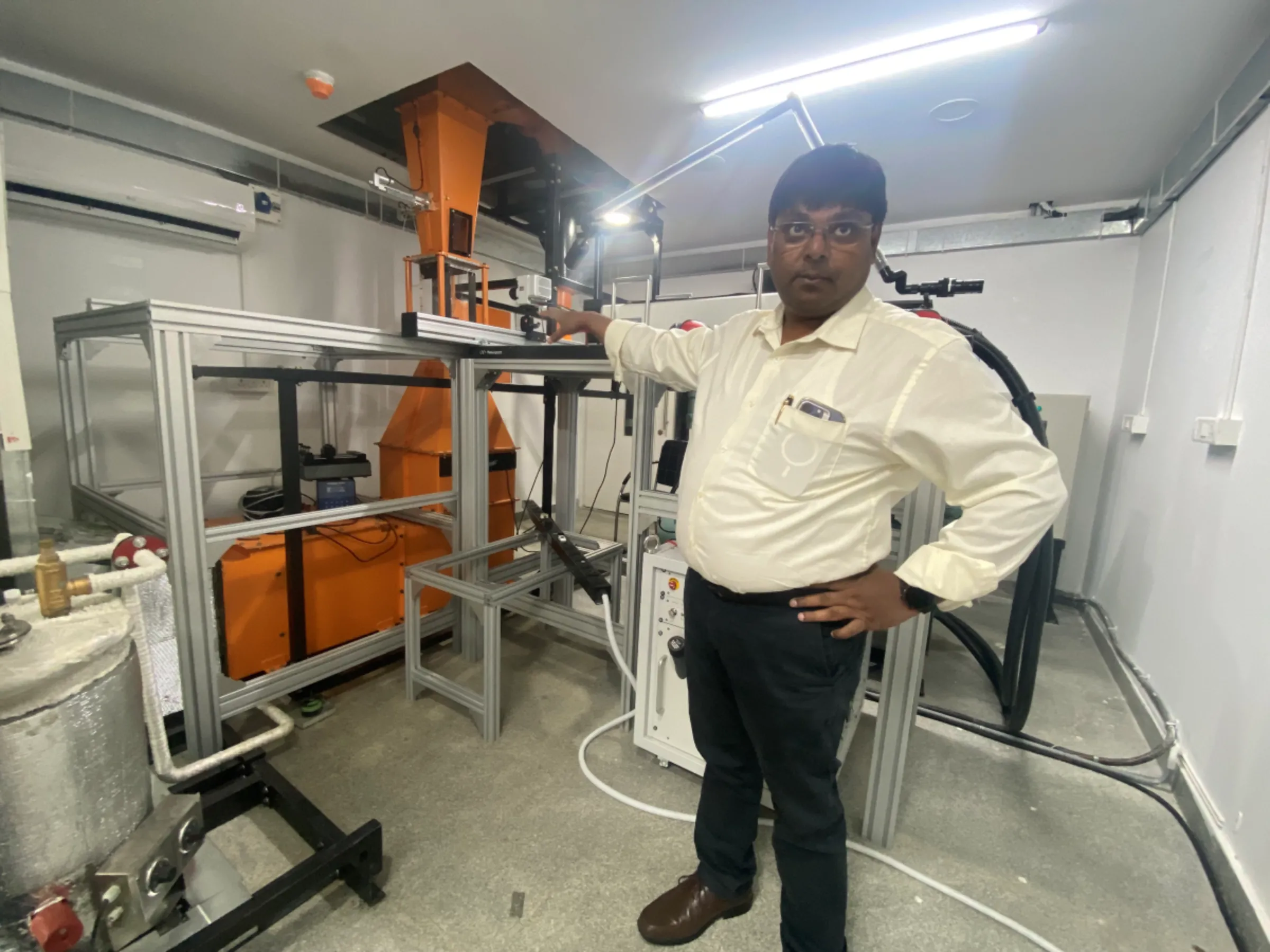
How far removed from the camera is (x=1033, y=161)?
8.98 feet

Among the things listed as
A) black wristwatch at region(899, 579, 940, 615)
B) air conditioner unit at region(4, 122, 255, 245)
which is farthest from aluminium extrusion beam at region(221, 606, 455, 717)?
air conditioner unit at region(4, 122, 255, 245)

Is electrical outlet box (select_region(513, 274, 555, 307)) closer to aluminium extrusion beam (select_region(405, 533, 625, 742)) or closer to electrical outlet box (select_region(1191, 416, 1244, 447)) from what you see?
aluminium extrusion beam (select_region(405, 533, 625, 742))

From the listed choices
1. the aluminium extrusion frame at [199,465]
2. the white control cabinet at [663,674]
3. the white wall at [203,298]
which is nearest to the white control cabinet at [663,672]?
the white control cabinet at [663,674]

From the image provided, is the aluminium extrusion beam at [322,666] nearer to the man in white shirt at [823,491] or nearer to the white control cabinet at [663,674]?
the white control cabinet at [663,674]

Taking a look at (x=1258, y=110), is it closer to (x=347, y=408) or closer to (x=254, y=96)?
(x=254, y=96)

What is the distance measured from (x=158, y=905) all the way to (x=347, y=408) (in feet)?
9.35

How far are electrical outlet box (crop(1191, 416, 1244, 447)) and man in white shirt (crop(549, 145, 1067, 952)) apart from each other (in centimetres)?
160

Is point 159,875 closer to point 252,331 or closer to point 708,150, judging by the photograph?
point 252,331

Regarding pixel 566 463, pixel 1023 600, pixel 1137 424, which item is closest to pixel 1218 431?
pixel 1023 600

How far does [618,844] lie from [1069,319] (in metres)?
4.13

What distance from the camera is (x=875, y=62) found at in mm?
1971

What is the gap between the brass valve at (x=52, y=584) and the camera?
0.92 m

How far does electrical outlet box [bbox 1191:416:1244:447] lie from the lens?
1.71 metres

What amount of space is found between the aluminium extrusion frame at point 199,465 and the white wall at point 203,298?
0.37m
